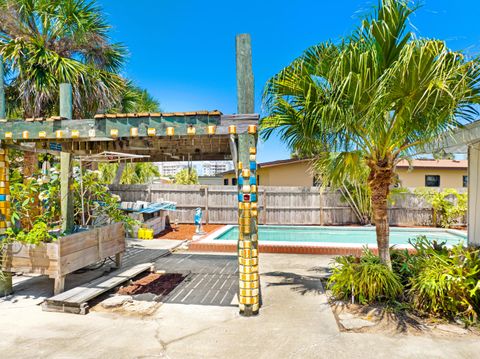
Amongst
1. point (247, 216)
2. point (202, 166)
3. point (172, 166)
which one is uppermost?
point (172, 166)

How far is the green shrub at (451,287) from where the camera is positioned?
400cm

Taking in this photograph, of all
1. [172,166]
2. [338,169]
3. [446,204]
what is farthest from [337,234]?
[172,166]

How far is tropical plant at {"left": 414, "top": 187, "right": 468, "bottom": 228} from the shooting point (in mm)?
11633

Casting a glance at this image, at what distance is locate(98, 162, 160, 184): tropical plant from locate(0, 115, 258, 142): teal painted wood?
390 inches

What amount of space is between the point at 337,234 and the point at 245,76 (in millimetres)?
8752

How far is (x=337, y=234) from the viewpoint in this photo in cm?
1137

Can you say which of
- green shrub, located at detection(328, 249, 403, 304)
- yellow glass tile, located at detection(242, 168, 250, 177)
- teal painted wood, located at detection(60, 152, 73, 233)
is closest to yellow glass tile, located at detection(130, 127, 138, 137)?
yellow glass tile, located at detection(242, 168, 250, 177)

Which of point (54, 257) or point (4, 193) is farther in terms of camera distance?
point (4, 193)

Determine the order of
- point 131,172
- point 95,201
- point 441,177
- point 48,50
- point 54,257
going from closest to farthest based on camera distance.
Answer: point 54,257 < point 95,201 < point 48,50 < point 131,172 < point 441,177

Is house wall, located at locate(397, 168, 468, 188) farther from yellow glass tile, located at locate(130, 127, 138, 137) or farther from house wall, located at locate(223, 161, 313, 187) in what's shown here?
yellow glass tile, located at locate(130, 127, 138, 137)

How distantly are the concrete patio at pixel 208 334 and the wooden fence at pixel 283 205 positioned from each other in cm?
758

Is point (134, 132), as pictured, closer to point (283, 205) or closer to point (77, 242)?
point (77, 242)

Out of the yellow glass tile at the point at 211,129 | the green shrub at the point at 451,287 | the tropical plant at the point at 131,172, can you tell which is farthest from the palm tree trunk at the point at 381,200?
the tropical plant at the point at 131,172

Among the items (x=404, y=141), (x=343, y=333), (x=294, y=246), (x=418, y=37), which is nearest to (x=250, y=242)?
(x=343, y=333)
